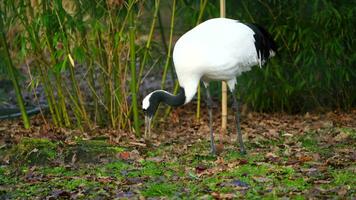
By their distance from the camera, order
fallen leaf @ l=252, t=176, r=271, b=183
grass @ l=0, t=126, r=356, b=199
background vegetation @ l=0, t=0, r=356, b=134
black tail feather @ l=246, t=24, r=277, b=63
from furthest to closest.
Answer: background vegetation @ l=0, t=0, r=356, b=134
black tail feather @ l=246, t=24, r=277, b=63
fallen leaf @ l=252, t=176, r=271, b=183
grass @ l=0, t=126, r=356, b=199

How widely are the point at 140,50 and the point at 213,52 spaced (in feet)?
5.48

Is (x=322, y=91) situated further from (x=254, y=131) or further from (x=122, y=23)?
(x=122, y=23)

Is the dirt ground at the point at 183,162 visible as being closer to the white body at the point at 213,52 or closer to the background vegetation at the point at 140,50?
the background vegetation at the point at 140,50

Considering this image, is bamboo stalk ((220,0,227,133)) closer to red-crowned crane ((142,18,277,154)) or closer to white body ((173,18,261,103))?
red-crowned crane ((142,18,277,154))

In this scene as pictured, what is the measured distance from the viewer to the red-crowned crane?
6.50m

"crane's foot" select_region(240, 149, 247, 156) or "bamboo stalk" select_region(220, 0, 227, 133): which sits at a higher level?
"bamboo stalk" select_region(220, 0, 227, 133)

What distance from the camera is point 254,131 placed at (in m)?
8.02

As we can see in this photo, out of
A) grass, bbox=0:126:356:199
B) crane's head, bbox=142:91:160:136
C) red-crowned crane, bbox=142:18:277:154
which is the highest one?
red-crowned crane, bbox=142:18:277:154

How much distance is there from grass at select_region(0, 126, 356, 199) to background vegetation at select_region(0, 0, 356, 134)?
42.2 inches

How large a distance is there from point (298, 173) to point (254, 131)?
256cm

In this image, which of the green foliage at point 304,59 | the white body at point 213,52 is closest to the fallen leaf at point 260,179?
the white body at point 213,52

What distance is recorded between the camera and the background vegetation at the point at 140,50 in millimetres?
7586

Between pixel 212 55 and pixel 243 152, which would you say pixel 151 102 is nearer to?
pixel 212 55

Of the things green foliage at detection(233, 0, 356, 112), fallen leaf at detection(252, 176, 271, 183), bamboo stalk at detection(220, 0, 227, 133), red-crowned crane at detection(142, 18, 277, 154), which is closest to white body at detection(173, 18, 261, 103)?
red-crowned crane at detection(142, 18, 277, 154)
